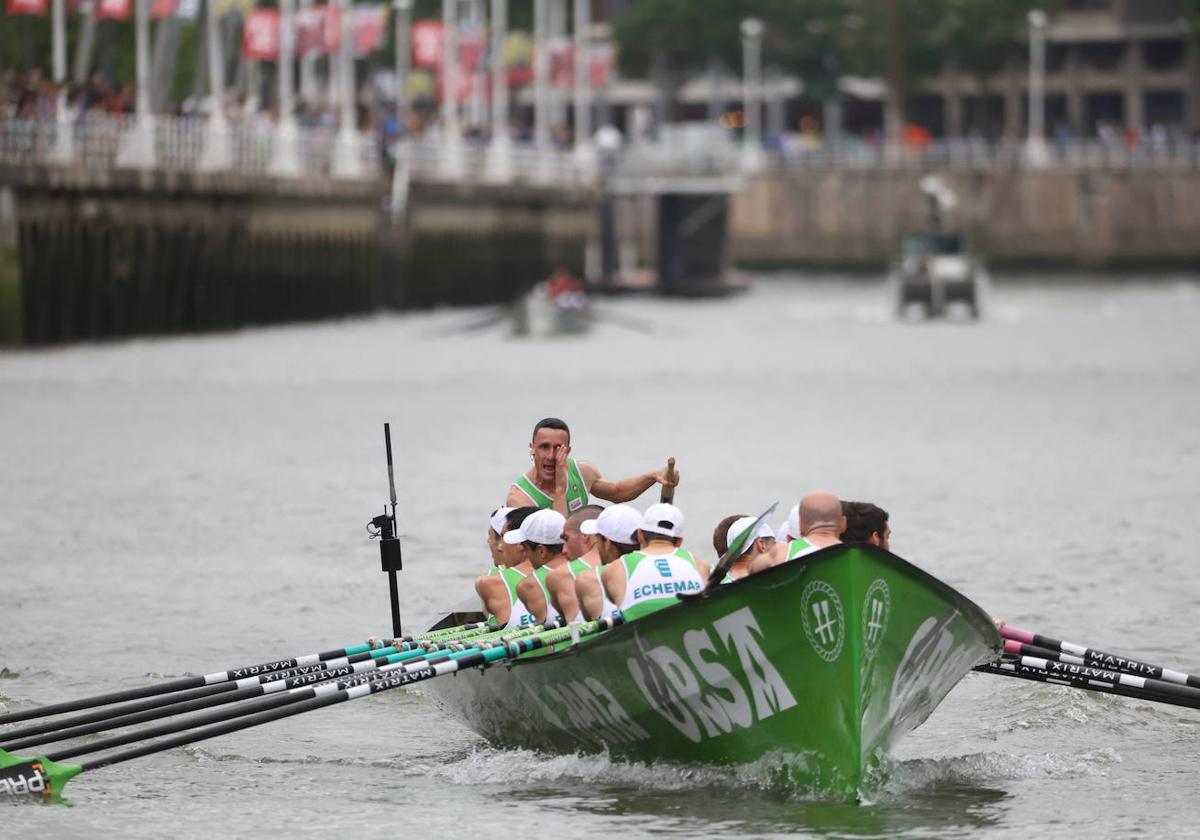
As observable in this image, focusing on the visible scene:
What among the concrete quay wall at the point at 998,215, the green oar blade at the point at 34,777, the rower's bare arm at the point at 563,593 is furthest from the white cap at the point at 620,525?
the concrete quay wall at the point at 998,215

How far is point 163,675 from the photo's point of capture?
18.1 m

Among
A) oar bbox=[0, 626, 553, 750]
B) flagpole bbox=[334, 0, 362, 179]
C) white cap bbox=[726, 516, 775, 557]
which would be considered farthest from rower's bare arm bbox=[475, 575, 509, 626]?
flagpole bbox=[334, 0, 362, 179]

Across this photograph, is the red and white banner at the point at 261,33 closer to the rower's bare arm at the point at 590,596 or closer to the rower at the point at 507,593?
the rower at the point at 507,593

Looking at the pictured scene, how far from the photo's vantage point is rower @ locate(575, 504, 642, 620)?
560 inches

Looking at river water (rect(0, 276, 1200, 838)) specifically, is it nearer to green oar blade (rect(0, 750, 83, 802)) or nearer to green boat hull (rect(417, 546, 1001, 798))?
green oar blade (rect(0, 750, 83, 802))

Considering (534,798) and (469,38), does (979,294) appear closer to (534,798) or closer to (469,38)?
(469,38)

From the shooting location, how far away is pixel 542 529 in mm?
15156

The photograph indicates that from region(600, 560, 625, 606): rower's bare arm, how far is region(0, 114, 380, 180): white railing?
1386 inches

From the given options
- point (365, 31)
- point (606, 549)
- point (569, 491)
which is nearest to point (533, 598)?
point (606, 549)

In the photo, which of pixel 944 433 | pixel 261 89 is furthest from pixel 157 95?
pixel 944 433

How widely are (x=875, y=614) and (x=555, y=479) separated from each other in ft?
14.3

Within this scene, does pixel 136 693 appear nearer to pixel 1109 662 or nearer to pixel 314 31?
pixel 1109 662

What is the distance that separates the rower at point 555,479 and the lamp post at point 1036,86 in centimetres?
9669

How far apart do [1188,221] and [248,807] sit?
332 ft
